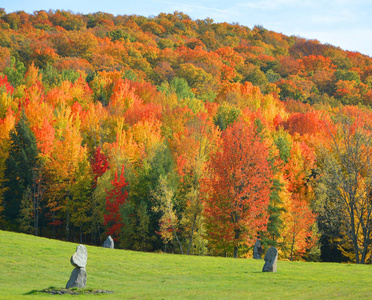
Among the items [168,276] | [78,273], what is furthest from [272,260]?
[78,273]

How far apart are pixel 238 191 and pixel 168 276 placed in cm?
1545

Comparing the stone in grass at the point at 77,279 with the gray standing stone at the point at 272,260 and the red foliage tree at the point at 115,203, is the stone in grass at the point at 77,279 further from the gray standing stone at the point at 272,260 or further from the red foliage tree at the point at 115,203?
the red foliage tree at the point at 115,203

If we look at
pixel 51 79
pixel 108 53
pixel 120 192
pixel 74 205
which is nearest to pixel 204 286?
pixel 120 192

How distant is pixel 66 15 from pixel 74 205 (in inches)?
6414

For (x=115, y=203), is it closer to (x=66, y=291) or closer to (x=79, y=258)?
(x=79, y=258)

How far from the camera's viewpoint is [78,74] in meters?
98.4

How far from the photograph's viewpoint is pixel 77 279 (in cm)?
1906

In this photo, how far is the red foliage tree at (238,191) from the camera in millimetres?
37562

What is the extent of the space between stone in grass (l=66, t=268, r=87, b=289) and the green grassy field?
29.6 inches

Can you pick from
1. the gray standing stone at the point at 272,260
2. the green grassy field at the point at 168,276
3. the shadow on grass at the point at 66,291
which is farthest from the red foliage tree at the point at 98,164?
the shadow on grass at the point at 66,291

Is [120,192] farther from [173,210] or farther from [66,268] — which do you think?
[66,268]

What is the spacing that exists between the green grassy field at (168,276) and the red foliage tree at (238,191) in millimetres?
7883

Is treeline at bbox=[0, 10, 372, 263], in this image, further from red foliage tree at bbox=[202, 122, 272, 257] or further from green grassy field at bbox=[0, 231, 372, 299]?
green grassy field at bbox=[0, 231, 372, 299]

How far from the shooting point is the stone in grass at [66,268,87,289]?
18966mm
